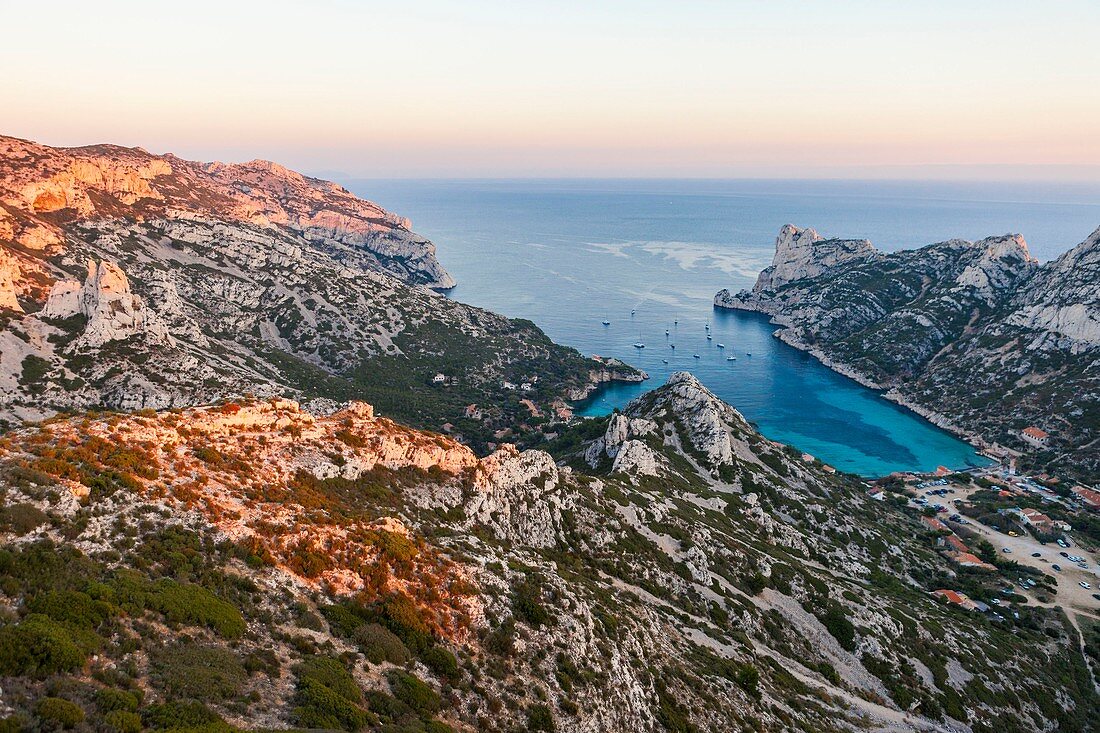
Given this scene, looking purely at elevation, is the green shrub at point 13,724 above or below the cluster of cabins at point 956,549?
above

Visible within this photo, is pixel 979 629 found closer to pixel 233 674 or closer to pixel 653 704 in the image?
pixel 653 704

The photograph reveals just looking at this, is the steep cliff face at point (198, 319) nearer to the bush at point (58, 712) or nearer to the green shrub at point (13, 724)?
the bush at point (58, 712)

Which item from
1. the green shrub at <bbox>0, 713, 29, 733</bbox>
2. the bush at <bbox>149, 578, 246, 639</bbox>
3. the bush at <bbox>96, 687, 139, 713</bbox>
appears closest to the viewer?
the green shrub at <bbox>0, 713, 29, 733</bbox>

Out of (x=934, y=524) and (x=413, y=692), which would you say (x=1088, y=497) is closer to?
(x=934, y=524)

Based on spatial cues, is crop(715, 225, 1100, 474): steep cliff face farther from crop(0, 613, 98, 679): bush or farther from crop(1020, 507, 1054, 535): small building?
crop(0, 613, 98, 679): bush

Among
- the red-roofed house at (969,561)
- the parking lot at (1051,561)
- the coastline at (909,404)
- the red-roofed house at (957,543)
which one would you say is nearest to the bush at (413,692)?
the parking lot at (1051,561)


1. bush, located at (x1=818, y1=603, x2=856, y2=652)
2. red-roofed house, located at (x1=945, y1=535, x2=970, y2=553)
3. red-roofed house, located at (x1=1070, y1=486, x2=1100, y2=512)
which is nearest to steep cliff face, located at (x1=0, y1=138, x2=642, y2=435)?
bush, located at (x1=818, y1=603, x2=856, y2=652)

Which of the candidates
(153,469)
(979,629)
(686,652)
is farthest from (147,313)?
(979,629)

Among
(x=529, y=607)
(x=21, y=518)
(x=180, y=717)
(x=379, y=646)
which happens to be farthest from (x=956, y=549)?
(x=21, y=518)
